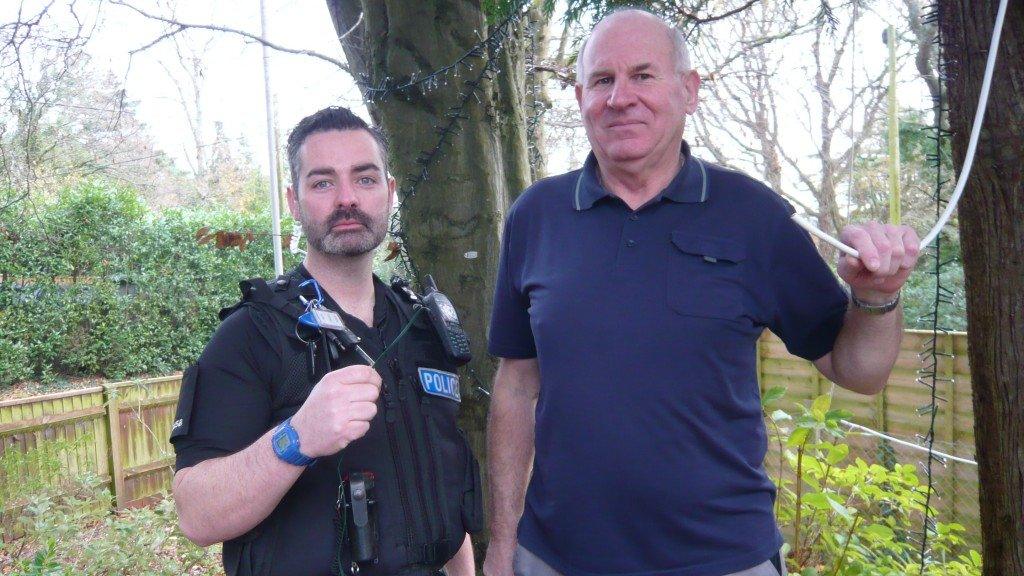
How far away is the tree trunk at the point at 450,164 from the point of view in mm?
2760

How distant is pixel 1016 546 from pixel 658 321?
0.80 m

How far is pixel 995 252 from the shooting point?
1506 millimetres

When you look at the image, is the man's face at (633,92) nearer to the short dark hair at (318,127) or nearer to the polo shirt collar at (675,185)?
the polo shirt collar at (675,185)

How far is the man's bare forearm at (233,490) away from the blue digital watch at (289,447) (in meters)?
0.01

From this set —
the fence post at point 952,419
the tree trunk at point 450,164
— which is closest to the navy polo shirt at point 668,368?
the tree trunk at point 450,164

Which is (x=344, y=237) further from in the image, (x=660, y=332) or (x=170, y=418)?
(x=170, y=418)

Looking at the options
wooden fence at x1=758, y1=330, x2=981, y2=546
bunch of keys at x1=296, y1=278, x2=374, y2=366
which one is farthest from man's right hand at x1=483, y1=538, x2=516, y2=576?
wooden fence at x1=758, y1=330, x2=981, y2=546

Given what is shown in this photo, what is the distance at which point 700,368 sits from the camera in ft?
5.36

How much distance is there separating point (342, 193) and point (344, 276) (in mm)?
192

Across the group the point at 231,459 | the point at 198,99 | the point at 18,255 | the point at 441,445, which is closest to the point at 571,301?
the point at 441,445

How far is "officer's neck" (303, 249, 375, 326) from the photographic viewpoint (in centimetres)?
182

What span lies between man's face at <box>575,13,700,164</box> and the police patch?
0.63 meters

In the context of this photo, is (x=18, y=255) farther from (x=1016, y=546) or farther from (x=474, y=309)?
(x=1016, y=546)

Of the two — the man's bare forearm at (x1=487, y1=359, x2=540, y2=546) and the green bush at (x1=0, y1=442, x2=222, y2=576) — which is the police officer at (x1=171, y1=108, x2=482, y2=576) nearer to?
the man's bare forearm at (x1=487, y1=359, x2=540, y2=546)
